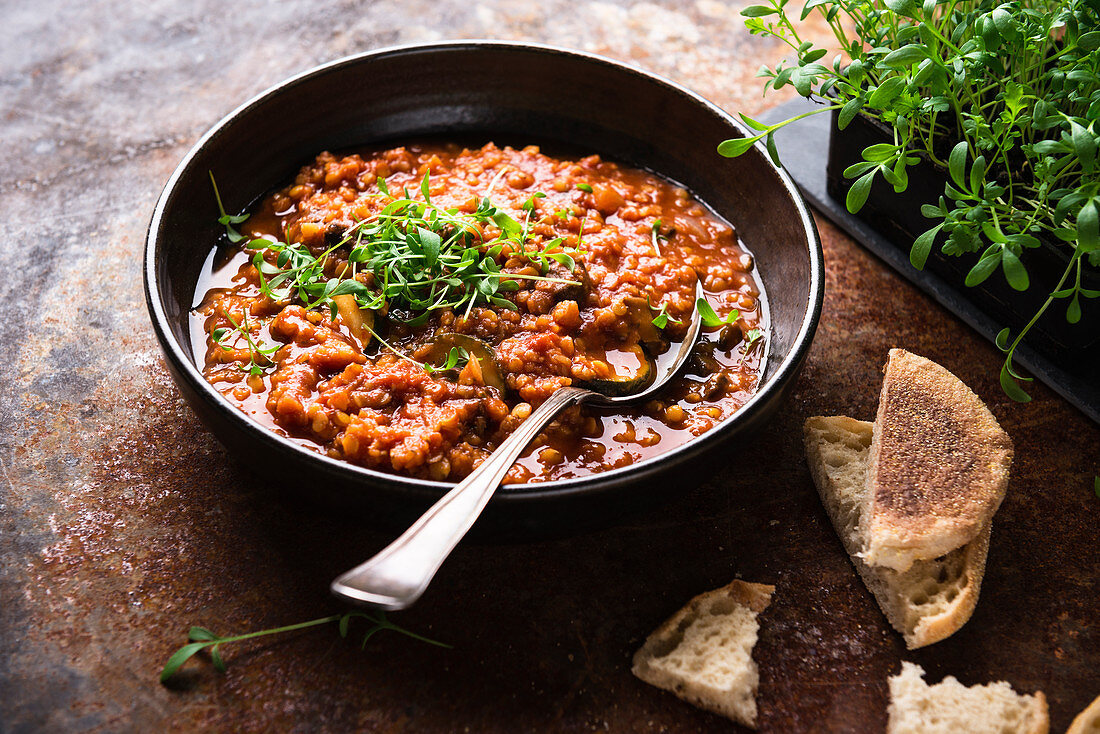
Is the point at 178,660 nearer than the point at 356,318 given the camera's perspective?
Yes

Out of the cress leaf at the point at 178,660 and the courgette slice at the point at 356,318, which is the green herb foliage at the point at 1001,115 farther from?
the cress leaf at the point at 178,660

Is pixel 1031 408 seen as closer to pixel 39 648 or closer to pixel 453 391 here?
pixel 453 391

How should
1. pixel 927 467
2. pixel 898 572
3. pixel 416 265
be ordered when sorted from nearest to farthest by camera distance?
pixel 898 572 → pixel 927 467 → pixel 416 265

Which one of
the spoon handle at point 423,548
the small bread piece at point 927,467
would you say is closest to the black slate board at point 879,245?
the small bread piece at point 927,467

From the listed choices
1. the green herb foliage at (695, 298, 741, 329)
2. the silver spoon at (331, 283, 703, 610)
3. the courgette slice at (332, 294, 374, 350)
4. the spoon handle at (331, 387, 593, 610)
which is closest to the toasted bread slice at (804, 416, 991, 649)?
the green herb foliage at (695, 298, 741, 329)

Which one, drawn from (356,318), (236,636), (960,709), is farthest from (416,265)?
(960,709)

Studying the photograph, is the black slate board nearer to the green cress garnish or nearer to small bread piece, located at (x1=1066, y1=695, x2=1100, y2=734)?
small bread piece, located at (x1=1066, y1=695, x2=1100, y2=734)

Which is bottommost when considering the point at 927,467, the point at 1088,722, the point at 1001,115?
the point at 1088,722

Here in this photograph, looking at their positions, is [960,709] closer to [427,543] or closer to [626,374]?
[626,374]
